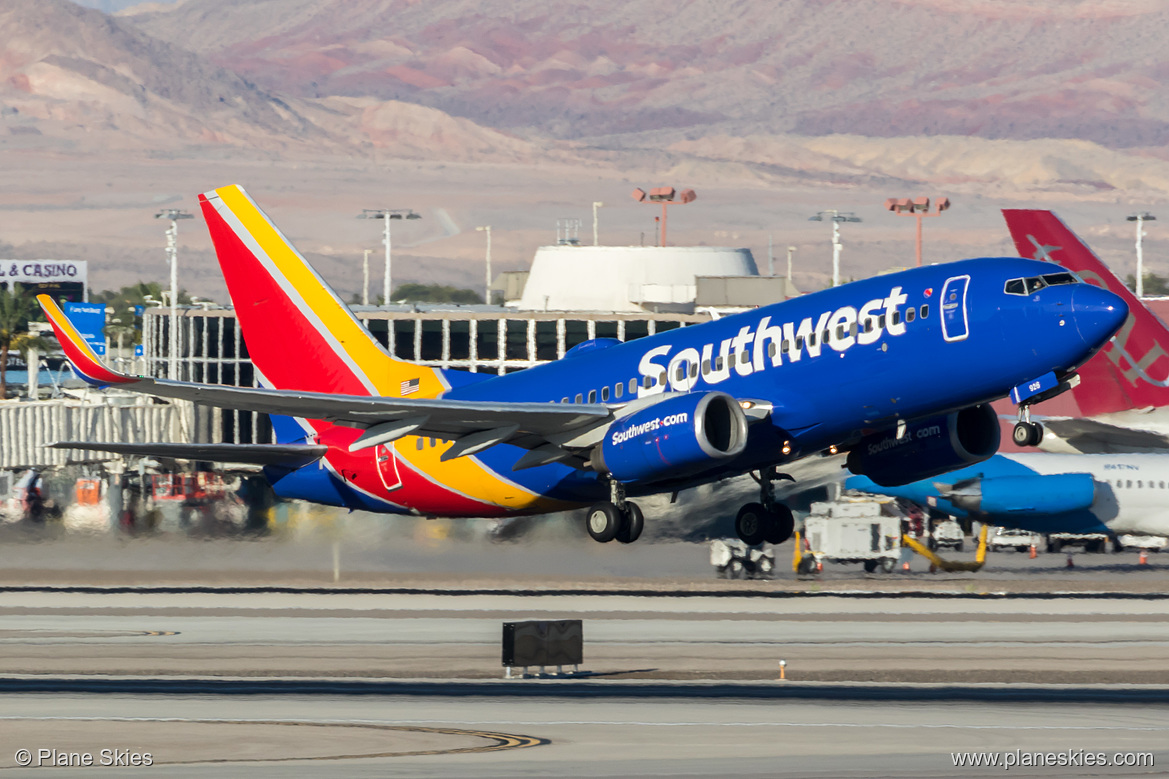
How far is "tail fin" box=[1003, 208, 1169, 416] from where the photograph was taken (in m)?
68.0

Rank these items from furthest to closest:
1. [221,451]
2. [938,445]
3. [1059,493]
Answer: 1. [1059,493]
2. [221,451]
3. [938,445]

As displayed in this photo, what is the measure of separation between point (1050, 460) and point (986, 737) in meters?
44.5

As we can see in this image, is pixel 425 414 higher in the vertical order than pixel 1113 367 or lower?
lower

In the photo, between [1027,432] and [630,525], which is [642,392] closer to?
[630,525]

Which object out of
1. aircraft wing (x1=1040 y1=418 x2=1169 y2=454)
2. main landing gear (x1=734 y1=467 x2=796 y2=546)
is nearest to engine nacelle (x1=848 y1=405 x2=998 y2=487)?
main landing gear (x1=734 y1=467 x2=796 y2=546)

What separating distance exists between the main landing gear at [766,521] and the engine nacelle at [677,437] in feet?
17.6

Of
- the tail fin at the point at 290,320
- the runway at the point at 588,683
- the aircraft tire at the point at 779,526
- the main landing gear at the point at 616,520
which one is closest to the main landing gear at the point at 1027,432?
the runway at the point at 588,683

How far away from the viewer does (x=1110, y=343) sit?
66750 mm

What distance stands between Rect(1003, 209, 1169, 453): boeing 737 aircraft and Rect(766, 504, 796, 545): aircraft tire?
25.5 meters

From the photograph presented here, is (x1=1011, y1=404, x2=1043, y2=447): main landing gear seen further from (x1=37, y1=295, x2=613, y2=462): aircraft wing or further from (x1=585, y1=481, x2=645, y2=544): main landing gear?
(x1=37, y1=295, x2=613, y2=462): aircraft wing

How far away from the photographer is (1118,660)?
172ft

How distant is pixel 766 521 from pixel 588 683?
7.41 m

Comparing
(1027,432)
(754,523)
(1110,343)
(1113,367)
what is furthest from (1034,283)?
(1113,367)

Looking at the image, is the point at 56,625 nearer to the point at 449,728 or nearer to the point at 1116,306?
Answer: the point at 449,728
